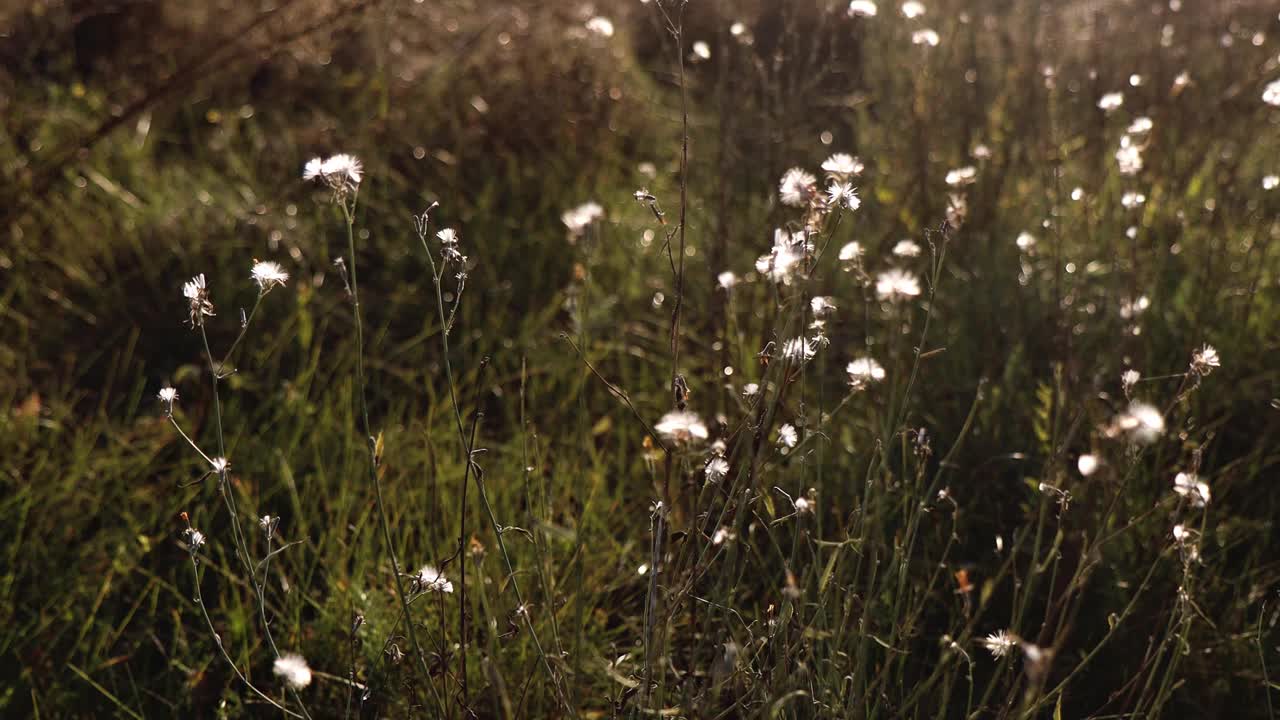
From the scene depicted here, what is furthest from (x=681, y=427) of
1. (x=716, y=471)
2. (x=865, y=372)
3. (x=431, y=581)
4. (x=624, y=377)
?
(x=624, y=377)

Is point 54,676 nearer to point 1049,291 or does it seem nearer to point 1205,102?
point 1049,291

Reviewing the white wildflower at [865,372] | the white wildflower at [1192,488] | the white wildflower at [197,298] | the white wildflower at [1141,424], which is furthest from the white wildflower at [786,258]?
the white wildflower at [197,298]

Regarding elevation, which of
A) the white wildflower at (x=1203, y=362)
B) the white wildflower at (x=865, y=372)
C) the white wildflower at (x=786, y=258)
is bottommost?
the white wildflower at (x=1203, y=362)

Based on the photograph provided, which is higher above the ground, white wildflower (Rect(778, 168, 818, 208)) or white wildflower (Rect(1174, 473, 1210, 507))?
white wildflower (Rect(778, 168, 818, 208))

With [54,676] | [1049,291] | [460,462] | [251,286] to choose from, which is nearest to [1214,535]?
[1049,291]

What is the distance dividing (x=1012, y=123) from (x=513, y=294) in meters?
1.76

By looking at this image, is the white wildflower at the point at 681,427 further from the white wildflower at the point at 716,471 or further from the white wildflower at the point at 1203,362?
the white wildflower at the point at 1203,362

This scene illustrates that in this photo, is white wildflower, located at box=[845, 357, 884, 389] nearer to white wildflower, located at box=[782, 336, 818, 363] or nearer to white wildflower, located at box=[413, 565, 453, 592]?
white wildflower, located at box=[782, 336, 818, 363]

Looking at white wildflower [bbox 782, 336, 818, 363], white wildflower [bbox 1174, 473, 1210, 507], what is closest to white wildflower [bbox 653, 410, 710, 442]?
white wildflower [bbox 782, 336, 818, 363]

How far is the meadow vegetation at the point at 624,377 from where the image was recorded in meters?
1.41

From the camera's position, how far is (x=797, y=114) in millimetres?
3174

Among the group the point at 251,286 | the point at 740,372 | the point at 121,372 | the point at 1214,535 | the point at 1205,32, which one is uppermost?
the point at 1205,32

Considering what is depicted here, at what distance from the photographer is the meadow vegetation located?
1409 mm

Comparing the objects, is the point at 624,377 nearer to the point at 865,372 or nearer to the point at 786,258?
the point at 865,372
